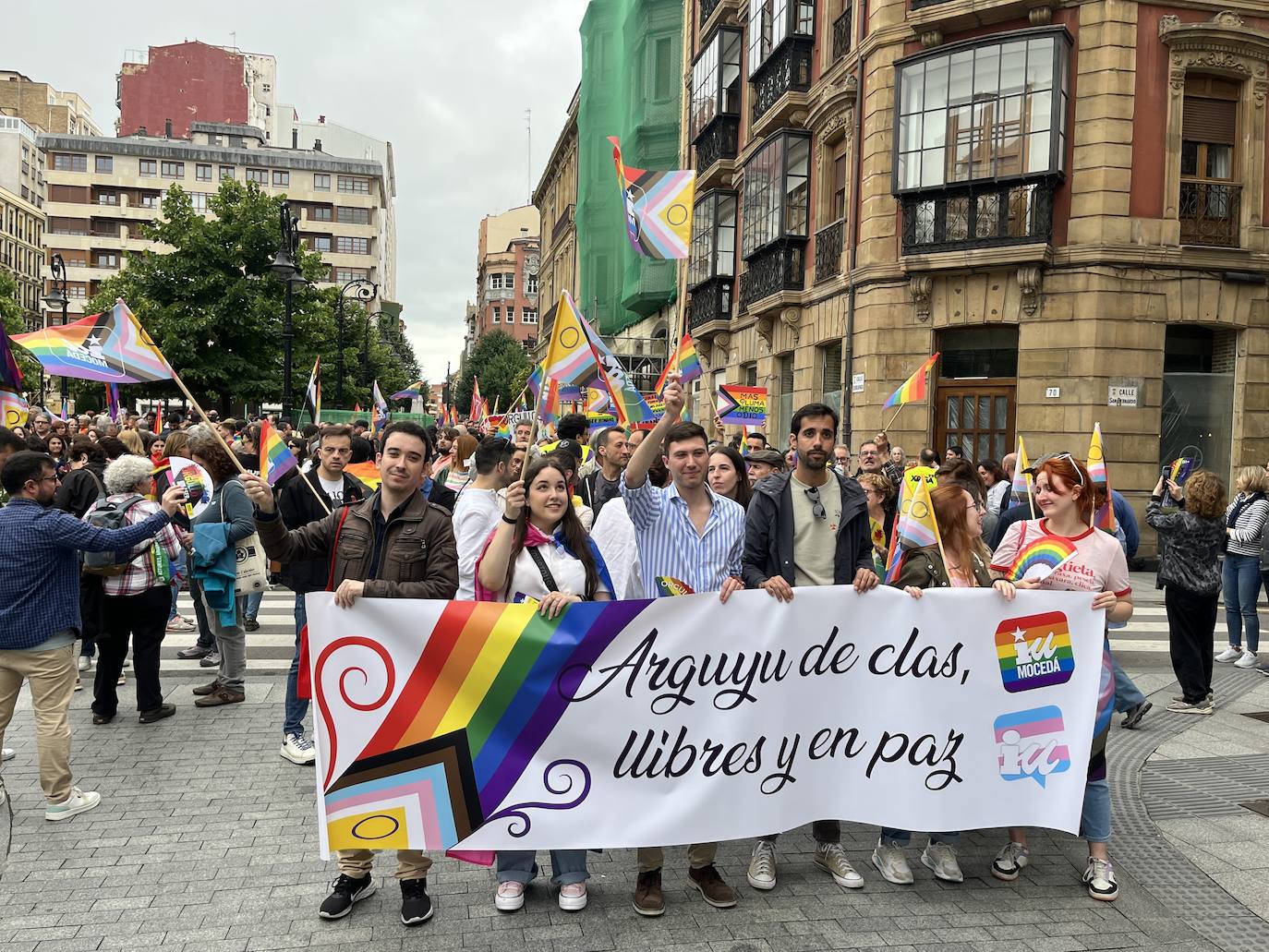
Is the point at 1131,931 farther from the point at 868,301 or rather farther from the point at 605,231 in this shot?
the point at 605,231

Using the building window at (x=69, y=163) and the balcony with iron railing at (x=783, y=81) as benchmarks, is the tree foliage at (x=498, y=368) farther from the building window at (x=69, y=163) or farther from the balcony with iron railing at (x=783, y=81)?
the balcony with iron railing at (x=783, y=81)

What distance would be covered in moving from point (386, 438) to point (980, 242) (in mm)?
14959

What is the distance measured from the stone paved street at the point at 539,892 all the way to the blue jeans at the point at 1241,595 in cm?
426

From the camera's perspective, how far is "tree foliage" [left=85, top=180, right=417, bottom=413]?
3319 centimetres

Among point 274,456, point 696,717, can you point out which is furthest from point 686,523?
point 274,456

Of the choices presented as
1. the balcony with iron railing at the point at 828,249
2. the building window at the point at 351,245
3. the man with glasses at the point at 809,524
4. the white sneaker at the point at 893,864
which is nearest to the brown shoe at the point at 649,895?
the man with glasses at the point at 809,524

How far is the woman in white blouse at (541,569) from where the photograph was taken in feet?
13.1

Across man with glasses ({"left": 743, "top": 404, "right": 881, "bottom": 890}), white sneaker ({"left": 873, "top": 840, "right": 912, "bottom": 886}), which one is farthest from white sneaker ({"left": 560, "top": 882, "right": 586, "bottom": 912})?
white sneaker ({"left": 873, "top": 840, "right": 912, "bottom": 886})

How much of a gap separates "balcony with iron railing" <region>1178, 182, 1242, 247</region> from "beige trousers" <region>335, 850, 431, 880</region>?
17.2m

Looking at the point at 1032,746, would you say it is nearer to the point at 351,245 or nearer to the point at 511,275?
the point at 351,245

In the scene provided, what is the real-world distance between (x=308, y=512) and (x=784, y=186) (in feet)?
58.5

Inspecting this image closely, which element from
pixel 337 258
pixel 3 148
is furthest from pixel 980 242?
pixel 3 148

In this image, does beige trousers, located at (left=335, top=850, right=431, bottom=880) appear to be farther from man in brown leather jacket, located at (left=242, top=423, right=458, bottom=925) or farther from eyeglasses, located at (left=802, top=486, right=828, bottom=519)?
eyeglasses, located at (left=802, top=486, right=828, bottom=519)

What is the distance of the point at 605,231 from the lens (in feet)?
145
